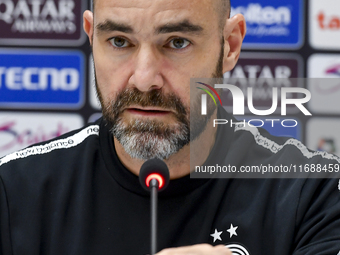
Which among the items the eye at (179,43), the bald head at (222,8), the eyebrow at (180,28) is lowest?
the eye at (179,43)

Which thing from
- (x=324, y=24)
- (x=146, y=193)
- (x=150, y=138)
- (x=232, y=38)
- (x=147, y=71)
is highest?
(x=324, y=24)

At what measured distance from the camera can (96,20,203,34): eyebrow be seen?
899 millimetres

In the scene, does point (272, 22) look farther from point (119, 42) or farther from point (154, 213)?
point (154, 213)

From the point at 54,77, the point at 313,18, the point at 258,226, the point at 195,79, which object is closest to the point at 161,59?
the point at 195,79

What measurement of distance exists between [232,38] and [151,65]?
337 millimetres

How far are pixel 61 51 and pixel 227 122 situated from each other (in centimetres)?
113

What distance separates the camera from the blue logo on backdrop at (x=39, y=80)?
1979mm

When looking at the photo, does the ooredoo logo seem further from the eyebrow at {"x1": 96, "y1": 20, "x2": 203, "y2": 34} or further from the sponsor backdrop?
the eyebrow at {"x1": 96, "y1": 20, "x2": 203, "y2": 34}

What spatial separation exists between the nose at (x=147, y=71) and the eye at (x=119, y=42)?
0.13ft

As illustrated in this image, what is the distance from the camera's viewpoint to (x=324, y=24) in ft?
6.62

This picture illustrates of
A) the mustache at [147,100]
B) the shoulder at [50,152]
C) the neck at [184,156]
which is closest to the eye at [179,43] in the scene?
the mustache at [147,100]

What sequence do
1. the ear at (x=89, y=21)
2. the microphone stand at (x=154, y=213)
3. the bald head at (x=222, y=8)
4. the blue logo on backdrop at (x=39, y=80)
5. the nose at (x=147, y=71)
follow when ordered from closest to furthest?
the microphone stand at (x=154, y=213), the nose at (x=147, y=71), the bald head at (x=222, y=8), the ear at (x=89, y=21), the blue logo on backdrop at (x=39, y=80)

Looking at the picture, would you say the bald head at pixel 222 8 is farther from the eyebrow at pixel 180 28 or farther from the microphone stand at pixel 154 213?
the microphone stand at pixel 154 213

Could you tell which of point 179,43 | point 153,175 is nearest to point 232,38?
point 179,43
